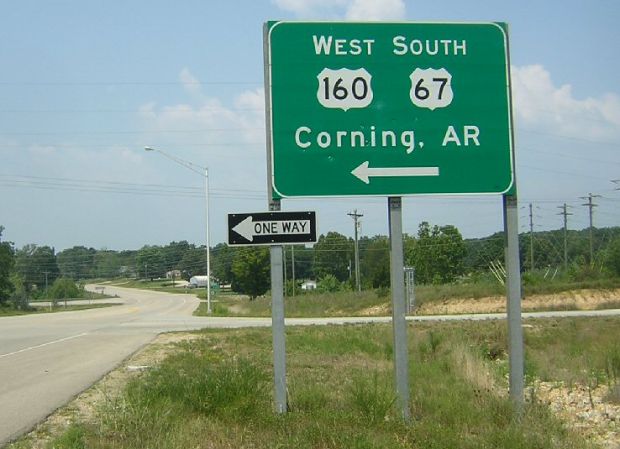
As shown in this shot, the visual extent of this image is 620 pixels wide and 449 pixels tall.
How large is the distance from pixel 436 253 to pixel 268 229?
7983 centimetres

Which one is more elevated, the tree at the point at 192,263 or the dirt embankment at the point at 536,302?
the tree at the point at 192,263

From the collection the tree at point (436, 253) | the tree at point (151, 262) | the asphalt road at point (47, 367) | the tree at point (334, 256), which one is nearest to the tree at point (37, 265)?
the tree at point (151, 262)

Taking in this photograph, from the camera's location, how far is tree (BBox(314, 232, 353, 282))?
99550mm

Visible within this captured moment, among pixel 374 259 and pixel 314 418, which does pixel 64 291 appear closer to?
pixel 374 259

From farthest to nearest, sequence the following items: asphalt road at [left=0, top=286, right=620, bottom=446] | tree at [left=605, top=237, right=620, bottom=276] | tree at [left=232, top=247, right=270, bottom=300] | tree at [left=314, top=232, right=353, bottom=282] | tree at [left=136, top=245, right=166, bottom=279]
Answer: tree at [left=136, top=245, right=166, bottom=279] < tree at [left=314, top=232, right=353, bottom=282] < tree at [left=232, top=247, right=270, bottom=300] < tree at [left=605, top=237, right=620, bottom=276] < asphalt road at [left=0, top=286, right=620, bottom=446]

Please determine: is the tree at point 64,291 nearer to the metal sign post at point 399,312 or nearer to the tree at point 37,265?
the tree at point 37,265

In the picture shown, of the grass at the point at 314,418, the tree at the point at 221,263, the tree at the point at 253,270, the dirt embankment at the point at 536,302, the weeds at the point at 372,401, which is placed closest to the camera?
the grass at the point at 314,418

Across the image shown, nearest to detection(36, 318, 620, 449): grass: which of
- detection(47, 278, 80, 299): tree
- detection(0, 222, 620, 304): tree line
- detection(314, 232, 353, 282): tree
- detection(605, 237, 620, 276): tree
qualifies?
detection(0, 222, 620, 304): tree line

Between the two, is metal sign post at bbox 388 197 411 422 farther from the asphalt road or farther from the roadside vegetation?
the roadside vegetation

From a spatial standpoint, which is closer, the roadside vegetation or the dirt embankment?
the dirt embankment

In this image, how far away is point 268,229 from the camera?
7305 mm

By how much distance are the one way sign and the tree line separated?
52177 mm

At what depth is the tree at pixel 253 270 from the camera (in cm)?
8000

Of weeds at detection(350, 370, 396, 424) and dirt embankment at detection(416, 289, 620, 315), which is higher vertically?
weeds at detection(350, 370, 396, 424)
